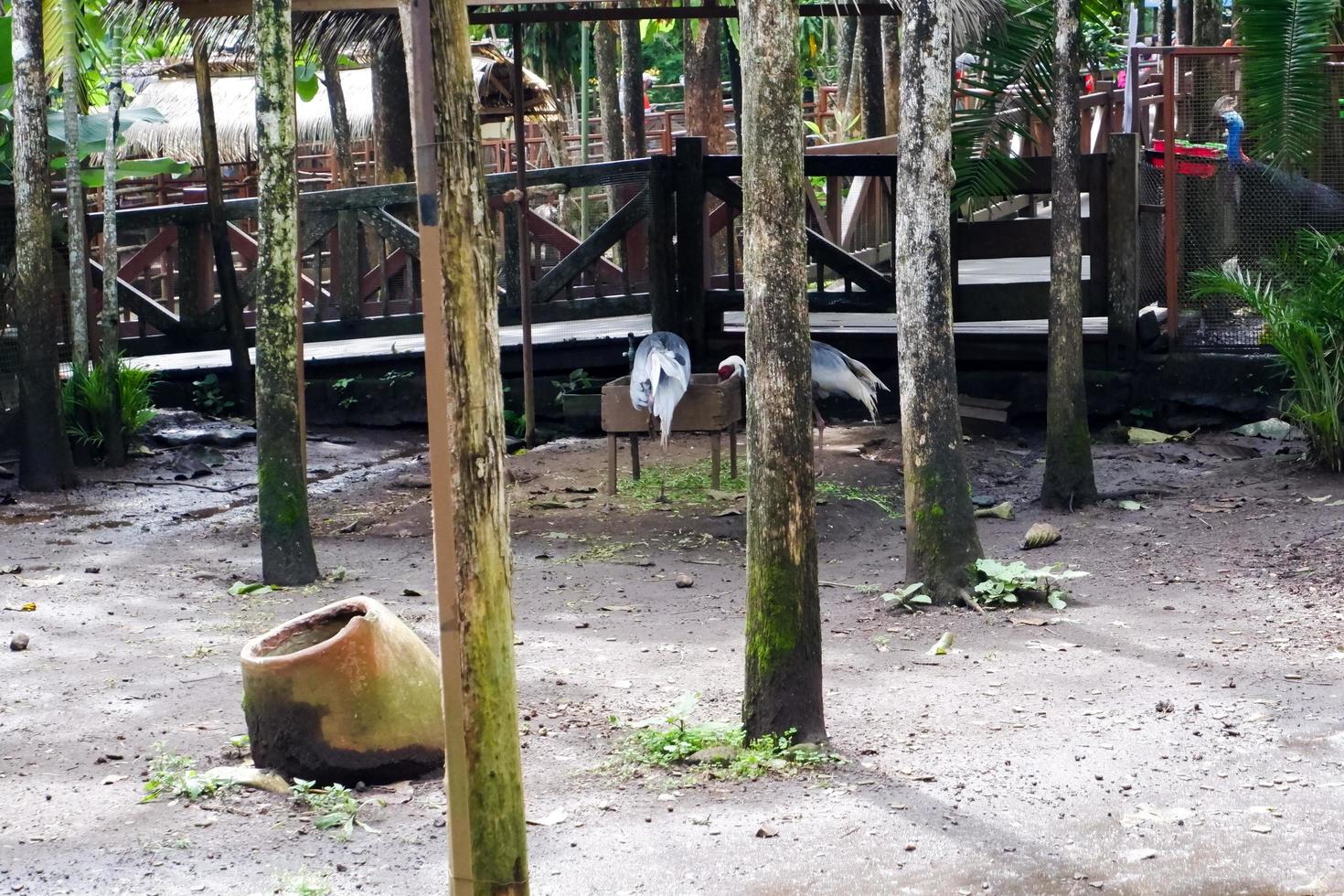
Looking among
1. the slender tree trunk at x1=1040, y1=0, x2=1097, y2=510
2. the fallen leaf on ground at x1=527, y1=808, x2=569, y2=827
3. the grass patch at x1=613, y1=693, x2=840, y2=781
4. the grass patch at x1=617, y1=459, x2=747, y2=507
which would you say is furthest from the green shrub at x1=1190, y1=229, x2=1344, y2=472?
the fallen leaf on ground at x1=527, y1=808, x2=569, y2=827

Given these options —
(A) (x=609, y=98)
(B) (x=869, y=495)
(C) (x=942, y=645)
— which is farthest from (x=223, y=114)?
(C) (x=942, y=645)

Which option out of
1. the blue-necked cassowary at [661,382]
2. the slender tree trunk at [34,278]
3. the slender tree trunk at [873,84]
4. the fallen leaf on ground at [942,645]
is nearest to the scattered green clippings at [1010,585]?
the fallen leaf on ground at [942,645]

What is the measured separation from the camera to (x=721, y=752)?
5012mm

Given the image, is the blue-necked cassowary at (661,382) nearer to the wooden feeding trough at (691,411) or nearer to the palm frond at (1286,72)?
the wooden feeding trough at (691,411)

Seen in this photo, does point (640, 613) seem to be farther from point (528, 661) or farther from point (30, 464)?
point (30, 464)

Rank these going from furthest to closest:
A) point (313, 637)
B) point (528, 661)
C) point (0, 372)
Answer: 1. point (0, 372)
2. point (528, 661)
3. point (313, 637)

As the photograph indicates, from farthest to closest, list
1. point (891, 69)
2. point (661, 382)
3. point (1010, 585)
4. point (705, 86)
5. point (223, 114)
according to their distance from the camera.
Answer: point (223, 114) → point (891, 69) → point (705, 86) → point (661, 382) → point (1010, 585)

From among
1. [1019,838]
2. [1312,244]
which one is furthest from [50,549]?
[1312,244]

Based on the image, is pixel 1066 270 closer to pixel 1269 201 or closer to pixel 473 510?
pixel 1269 201

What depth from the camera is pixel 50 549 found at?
8.58m

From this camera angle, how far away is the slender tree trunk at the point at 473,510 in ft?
10.6

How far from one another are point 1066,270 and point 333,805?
17.8ft

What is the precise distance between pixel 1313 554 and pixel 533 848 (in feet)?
16.1

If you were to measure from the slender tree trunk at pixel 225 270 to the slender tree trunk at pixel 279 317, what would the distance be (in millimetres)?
3875
